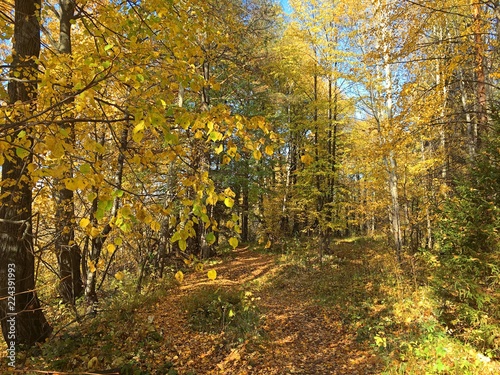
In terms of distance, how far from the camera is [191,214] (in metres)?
2.56

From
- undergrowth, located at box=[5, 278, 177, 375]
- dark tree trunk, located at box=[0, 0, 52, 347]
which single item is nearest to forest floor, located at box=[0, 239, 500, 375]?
undergrowth, located at box=[5, 278, 177, 375]

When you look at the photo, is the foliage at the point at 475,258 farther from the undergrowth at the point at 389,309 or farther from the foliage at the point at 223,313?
the foliage at the point at 223,313

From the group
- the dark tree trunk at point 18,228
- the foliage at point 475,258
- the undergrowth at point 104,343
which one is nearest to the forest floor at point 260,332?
the undergrowth at point 104,343

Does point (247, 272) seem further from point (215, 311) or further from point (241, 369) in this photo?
point (241, 369)

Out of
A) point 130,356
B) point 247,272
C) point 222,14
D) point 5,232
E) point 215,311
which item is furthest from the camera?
point 247,272

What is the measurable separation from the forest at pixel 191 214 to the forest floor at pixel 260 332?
4cm

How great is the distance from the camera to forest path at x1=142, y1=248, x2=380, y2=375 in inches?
209

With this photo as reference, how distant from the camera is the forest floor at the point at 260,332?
4789 mm

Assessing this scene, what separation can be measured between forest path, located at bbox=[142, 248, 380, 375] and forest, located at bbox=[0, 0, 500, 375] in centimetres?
4

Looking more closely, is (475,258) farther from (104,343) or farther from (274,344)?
(104,343)

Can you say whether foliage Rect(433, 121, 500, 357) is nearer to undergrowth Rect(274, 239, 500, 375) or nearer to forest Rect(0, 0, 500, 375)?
forest Rect(0, 0, 500, 375)

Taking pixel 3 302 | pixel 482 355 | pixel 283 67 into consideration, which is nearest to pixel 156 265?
pixel 3 302

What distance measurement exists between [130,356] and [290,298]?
17.6 ft

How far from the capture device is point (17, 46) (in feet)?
14.6
